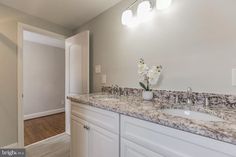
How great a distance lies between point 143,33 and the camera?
5.82ft

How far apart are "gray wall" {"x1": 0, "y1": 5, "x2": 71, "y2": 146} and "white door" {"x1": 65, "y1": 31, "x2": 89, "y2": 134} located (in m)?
0.83

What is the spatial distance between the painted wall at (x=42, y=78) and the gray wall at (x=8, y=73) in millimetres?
1970

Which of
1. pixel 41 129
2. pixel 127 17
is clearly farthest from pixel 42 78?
pixel 127 17

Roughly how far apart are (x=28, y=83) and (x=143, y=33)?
139 inches

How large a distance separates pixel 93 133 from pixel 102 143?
0.51 ft

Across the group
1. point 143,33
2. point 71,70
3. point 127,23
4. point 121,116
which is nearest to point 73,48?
point 71,70

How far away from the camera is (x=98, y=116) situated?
1.36m

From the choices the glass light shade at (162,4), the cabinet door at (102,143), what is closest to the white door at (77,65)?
the cabinet door at (102,143)

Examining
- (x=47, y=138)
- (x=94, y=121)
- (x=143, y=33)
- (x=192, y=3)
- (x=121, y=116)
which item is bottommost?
(x=47, y=138)

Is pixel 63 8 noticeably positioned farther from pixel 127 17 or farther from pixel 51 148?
pixel 51 148

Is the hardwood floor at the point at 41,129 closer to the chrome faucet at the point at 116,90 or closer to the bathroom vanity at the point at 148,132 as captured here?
the bathroom vanity at the point at 148,132

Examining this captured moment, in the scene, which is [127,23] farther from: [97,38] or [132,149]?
[132,149]

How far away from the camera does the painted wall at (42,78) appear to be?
3926mm

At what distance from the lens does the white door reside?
2.39 meters
